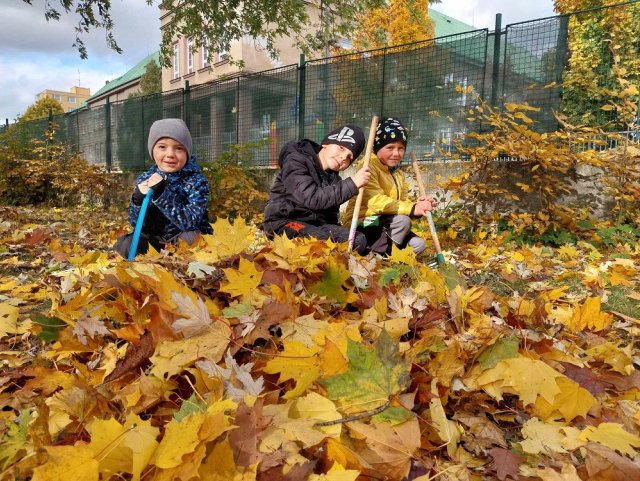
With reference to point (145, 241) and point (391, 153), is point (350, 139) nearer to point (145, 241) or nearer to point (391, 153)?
point (391, 153)

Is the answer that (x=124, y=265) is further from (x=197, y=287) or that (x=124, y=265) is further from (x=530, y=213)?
(x=530, y=213)

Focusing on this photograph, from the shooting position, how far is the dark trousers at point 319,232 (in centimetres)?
323

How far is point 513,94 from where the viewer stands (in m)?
5.91

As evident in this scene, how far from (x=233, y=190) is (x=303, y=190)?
4363mm

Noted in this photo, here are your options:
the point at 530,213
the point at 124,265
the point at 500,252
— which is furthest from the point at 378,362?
the point at 530,213

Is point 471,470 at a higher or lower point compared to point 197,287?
lower

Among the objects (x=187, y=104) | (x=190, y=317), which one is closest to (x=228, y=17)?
(x=187, y=104)

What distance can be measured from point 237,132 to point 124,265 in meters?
7.57

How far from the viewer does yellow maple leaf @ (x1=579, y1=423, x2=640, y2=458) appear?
94cm

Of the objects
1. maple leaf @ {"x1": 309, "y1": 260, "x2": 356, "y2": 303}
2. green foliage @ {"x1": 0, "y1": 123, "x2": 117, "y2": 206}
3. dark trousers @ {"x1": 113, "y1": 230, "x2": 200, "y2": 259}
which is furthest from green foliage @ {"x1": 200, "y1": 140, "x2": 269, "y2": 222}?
maple leaf @ {"x1": 309, "y1": 260, "x2": 356, "y2": 303}

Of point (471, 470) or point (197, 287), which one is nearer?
point (471, 470)

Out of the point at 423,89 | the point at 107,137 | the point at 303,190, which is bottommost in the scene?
the point at 303,190

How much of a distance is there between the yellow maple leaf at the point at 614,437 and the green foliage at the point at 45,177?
397 inches

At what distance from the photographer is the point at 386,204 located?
11.6 ft
